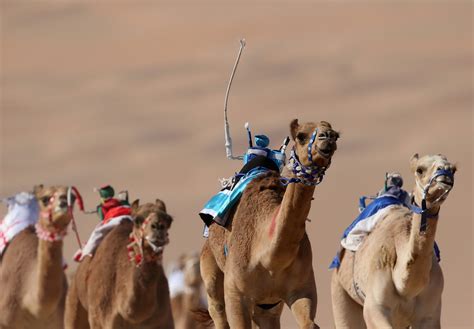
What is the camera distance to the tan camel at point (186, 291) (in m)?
19.8

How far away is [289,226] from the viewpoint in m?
10.8

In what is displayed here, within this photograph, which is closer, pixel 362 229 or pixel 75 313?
pixel 362 229

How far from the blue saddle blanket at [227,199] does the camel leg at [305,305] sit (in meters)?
1.06

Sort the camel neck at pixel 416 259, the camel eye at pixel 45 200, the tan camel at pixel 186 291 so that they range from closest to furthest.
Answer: the camel neck at pixel 416 259 < the camel eye at pixel 45 200 < the tan camel at pixel 186 291

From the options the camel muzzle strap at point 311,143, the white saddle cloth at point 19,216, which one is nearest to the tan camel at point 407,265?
the camel muzzle strap at point 311,143

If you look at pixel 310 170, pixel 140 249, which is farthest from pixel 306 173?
pixel 140 249

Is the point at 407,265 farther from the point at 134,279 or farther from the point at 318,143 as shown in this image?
the point at 134,279

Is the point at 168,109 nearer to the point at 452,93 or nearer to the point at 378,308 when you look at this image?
the point at 452,93

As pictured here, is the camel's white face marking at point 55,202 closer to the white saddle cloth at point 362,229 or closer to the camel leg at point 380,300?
the white saddle cloth at point 362,229

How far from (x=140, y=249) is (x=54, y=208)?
1.78 m

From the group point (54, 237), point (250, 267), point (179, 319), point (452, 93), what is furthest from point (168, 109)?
point (250, 267)

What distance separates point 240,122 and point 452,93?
8.04 metres

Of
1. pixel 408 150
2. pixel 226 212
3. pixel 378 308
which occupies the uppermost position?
pixel 408 150

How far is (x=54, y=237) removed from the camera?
1505 centimetres
